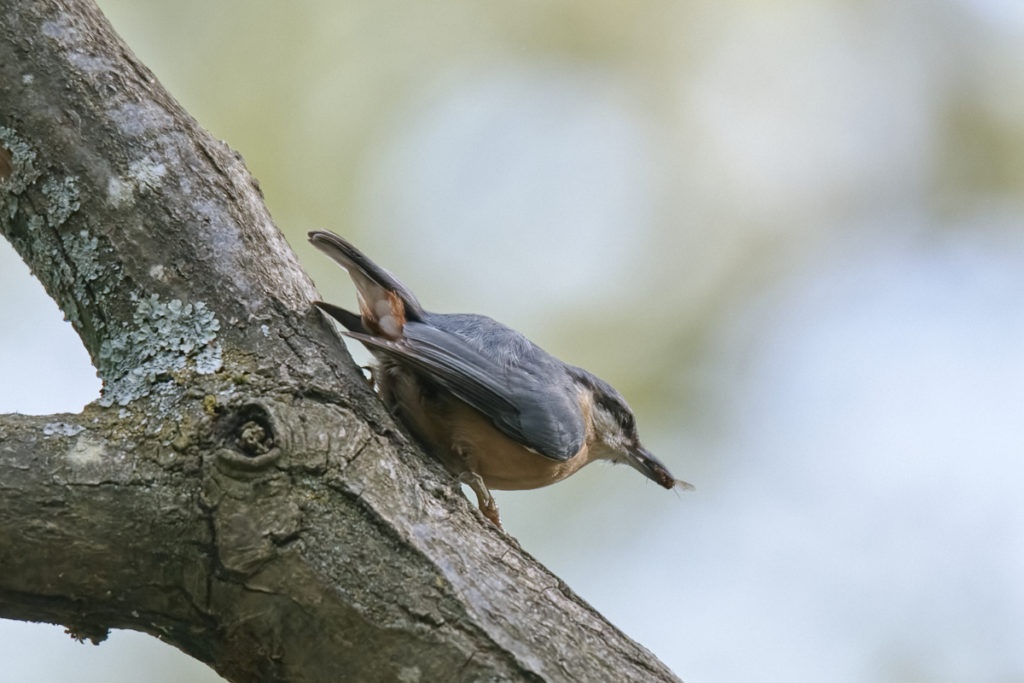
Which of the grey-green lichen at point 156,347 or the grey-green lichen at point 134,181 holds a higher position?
the grey-green lichen at point 134,181

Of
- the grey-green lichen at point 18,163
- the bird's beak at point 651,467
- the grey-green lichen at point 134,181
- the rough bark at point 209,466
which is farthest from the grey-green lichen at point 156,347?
the bird's beak at point 651,467

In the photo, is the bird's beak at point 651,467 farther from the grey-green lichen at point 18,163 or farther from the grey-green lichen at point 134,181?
the grey-green lichen at point 18,163

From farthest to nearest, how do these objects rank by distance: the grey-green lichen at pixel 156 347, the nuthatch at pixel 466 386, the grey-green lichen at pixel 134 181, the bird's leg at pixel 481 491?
the bird's leg at pixel 481 491
the nuthatch at pixel 466 386
the grey-green lichen at pixel 134 181
the grey-green lichen at pixel 156 347

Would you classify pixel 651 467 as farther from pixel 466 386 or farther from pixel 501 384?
pixel 466 386

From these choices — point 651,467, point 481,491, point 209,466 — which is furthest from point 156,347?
point 651,467

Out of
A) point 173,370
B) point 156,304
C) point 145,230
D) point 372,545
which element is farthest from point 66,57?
point 372,545

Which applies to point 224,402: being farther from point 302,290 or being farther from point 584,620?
point 584,620

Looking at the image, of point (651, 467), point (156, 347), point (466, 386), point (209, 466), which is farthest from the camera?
point (651, 467)
